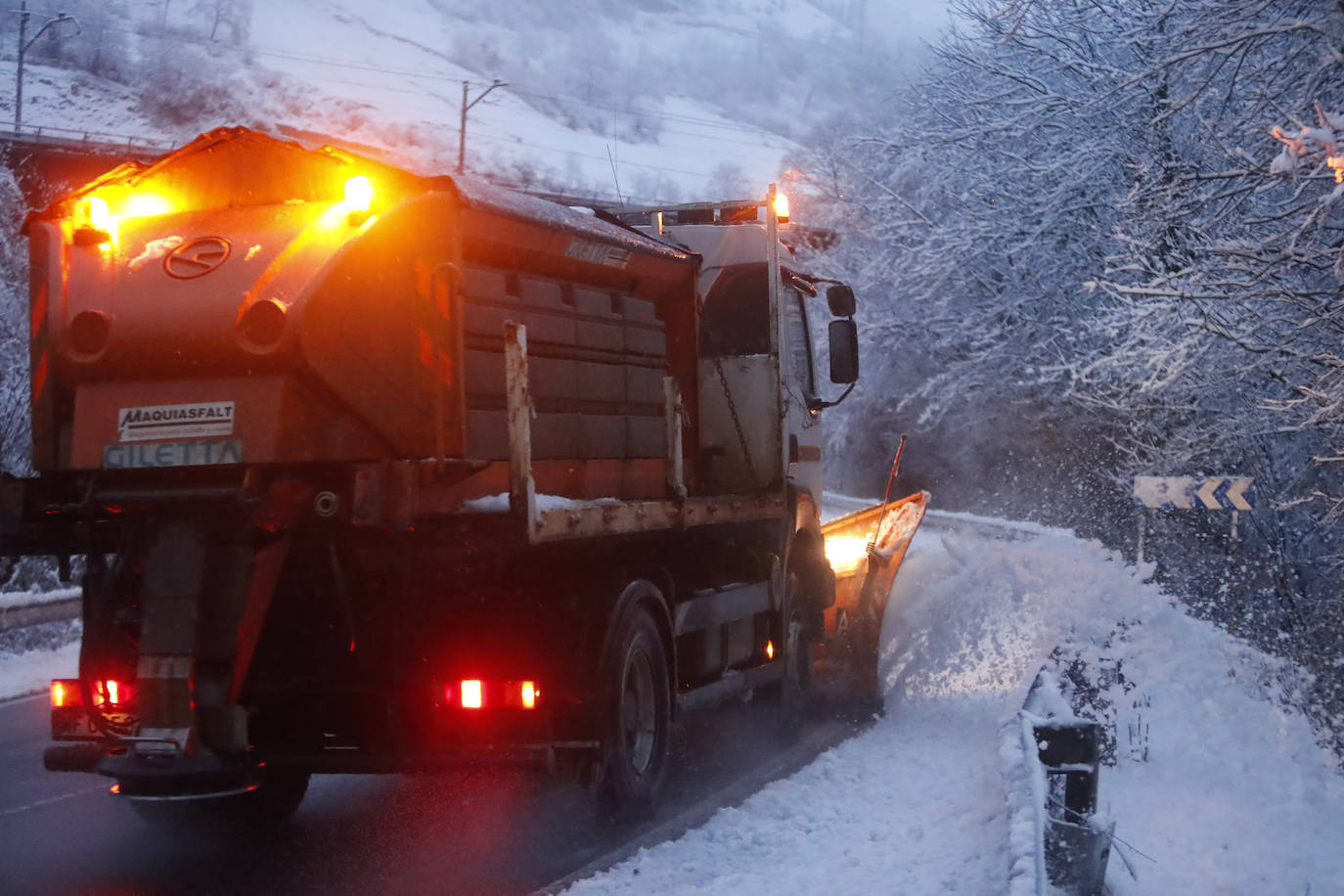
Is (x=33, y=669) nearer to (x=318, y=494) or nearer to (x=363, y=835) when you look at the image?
(x=363, y=835)

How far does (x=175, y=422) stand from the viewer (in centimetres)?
552

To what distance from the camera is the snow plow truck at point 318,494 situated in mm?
5426

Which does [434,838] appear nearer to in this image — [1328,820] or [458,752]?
[458,752]

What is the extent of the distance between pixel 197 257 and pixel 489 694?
7.21 feet

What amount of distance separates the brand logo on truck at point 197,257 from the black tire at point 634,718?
95.1 inches

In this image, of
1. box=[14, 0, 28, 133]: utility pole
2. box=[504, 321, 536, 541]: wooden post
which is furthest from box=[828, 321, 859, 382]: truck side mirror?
box=[14, 0, 28, 133]: utility pole

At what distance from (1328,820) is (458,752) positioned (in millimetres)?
4792

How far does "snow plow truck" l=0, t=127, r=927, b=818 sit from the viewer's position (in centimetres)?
543

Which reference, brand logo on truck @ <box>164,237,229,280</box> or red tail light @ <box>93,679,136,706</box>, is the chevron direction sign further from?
red tail light @ <box>93,679,136,706</box>

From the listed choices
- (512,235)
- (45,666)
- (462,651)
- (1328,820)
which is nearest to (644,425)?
(512,235)

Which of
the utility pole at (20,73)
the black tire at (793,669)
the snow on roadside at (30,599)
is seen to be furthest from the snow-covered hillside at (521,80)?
the black tire at (793,669)

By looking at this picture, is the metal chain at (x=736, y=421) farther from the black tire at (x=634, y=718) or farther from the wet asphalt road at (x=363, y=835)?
the black tire at (x=634, y=718)

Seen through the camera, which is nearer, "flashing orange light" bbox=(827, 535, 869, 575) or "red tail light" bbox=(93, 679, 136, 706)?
"red tail light" bbox=(93, 679, 136, 706)

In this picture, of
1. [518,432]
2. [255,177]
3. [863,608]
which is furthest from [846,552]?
[255,177]
